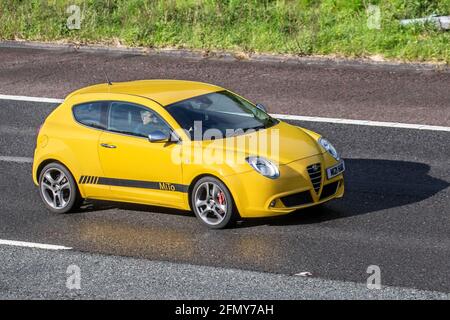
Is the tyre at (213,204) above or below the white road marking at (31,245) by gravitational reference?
above

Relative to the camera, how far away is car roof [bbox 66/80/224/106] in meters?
14.6

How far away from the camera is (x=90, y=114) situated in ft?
48.9

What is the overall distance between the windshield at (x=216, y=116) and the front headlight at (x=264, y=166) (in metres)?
0.70

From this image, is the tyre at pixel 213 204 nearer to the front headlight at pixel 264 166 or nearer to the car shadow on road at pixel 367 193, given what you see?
the car shadow on road at pixel 367 193

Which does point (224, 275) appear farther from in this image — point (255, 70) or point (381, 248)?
point (255, 70)

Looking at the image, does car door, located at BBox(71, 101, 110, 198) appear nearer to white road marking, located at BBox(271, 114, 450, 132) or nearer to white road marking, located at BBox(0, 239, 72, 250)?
white road marking, located at BBox(0, 239, 72, 250)

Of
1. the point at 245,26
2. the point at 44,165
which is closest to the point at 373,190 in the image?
the point at 44,165

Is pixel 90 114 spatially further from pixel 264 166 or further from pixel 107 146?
pixel 264 166

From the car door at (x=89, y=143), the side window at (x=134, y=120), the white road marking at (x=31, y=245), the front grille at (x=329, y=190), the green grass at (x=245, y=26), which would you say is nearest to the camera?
the white road marking at (x=31, y=245)

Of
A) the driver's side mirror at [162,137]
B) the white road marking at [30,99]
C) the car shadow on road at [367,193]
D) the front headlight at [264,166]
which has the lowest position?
the car shadow on road at [367,193]

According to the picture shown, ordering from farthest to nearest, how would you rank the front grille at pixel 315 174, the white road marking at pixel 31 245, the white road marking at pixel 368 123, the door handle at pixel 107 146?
A: 1. the white road marking at pixel 368 123
2. the door handle at pixel 107 146
3. the front grille at pixel 315 174
4. the white road marking at pixel 31 245

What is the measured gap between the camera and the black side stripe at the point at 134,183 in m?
14.0

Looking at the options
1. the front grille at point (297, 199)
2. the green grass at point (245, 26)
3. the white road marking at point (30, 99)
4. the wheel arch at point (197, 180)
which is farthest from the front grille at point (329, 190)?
the white road marking at point (30, 99)

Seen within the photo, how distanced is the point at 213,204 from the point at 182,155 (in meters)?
0.71
